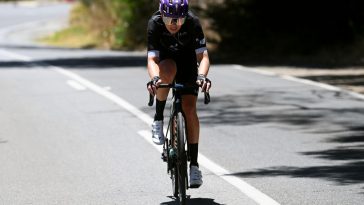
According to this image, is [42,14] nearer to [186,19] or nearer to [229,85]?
[229,85]

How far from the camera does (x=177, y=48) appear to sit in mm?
8086

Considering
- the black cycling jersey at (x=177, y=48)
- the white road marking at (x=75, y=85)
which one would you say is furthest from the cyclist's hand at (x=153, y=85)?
the white road marking at (x=75, y=85)

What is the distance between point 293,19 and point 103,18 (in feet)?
52.3

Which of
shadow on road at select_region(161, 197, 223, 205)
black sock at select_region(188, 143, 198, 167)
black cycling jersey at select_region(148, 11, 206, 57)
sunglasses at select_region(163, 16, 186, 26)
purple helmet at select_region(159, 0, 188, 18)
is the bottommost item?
shadow on road at select_region(161, 197, 223, 205)

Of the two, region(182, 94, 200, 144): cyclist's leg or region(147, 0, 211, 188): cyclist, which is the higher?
region(147, 0, 211, 188): cyclist

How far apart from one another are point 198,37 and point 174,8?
1.37ft

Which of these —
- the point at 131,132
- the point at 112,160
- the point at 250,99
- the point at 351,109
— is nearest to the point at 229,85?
the point at 250,99

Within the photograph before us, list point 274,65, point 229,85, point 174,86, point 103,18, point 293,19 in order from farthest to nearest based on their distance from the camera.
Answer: point 103,18 → point 293,19 → point 274,65 → point 229,85 → point 174,86

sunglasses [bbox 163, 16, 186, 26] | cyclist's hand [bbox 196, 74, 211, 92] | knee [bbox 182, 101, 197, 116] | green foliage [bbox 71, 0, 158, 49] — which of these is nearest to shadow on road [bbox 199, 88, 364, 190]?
knee [bbox 182, 101, 197, 116]

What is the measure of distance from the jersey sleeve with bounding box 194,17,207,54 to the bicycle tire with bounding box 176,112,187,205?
2.03 ft

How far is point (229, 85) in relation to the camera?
1923cm

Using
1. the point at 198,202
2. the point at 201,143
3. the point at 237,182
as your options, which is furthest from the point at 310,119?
the point at 198,202

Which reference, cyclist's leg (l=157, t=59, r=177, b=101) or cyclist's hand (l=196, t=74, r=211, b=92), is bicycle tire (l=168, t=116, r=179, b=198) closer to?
cyclist's leg (l=157, t=59, r=177, b=101)

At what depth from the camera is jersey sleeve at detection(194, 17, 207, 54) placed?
8.02 m
